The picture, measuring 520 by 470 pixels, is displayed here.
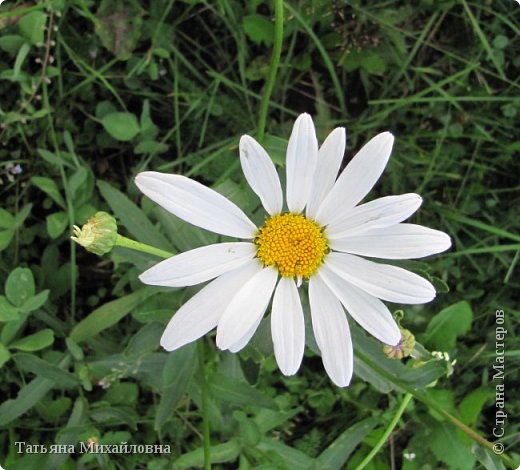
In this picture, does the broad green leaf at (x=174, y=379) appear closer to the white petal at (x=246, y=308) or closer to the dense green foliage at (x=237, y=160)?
the dense green foliage at (x=237, y=160)

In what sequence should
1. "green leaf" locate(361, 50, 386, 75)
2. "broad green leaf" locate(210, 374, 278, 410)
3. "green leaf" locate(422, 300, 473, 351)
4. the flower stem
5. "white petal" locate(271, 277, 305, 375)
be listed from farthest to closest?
"green leaf" locate(361, 50, 386, 75) < "green leaf" locate(422, 300, 473, 351) < "broad green leaf" locate(210, 374, 278, 410) < "white petal" locate(271, 277, 305, 375) < the flower stem

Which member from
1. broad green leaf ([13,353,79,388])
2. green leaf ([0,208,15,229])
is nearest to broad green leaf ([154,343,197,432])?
broad green leaf ([13,353,79,388])

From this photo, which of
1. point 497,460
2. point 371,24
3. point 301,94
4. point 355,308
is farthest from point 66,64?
point 497,460

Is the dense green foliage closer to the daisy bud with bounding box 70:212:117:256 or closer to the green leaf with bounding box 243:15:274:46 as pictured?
the green leaf with bounding box 243:15:274:46

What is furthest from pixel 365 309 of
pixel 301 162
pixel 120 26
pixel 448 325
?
pixel 120 26

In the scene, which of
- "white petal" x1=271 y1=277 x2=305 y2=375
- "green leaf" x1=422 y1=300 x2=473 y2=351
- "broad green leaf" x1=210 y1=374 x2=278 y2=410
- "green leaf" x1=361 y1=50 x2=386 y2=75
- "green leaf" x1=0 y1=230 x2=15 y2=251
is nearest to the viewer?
"white petal" x1=271 y1=277 x2=305 y2=375

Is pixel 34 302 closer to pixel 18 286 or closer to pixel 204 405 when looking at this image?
pixel 18 286

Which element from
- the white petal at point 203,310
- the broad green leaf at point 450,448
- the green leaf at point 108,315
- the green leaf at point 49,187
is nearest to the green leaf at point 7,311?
the green leaf at point 108,315
